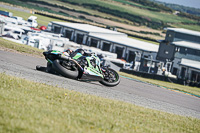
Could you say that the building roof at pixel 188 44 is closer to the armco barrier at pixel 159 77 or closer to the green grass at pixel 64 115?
the armco barrier at pixel 159 77

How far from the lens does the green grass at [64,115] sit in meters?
6.02

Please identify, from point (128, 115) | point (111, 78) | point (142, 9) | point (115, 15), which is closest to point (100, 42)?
point (111, 78)

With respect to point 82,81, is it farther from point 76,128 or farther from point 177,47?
point 177,47

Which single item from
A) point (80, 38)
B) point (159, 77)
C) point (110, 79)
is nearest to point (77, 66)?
point (110, 79)

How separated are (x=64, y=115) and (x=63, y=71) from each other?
6.50 metres

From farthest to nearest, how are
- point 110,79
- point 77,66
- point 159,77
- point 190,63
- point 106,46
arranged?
point 106,46, point 190,63, point 159,77, point 110,79, point 77,66

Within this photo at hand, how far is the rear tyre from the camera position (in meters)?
13.1

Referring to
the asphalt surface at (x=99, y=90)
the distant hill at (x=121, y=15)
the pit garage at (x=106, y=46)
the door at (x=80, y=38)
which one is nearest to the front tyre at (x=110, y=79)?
the asphalt surface at (x=99, y=90)

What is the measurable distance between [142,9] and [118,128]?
18834 cm

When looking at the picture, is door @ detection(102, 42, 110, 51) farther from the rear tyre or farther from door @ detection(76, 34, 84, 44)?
the rear tyre

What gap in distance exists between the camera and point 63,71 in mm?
13422

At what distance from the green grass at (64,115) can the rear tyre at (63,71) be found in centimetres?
298

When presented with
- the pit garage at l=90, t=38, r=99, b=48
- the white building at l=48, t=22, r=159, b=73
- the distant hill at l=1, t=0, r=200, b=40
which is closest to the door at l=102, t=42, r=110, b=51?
the white building at l=48, t=22, r=159, b=73

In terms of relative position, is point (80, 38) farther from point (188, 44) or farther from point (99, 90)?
point (99, 90)
